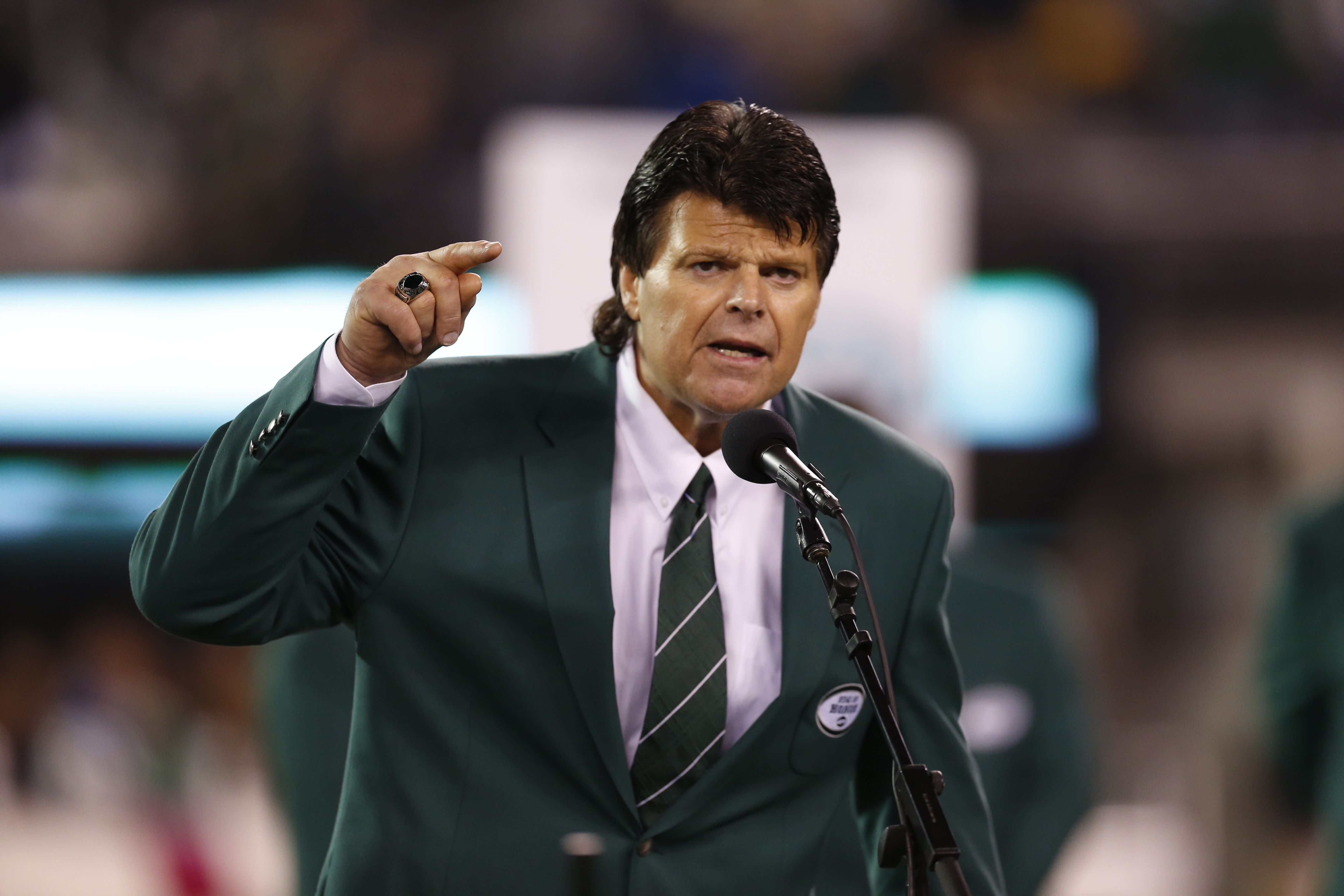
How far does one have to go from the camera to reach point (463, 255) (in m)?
1.54

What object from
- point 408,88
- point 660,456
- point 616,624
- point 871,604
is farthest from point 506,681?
point 408,88

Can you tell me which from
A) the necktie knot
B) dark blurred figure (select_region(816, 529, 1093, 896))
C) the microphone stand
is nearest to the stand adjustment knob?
the microphone stand

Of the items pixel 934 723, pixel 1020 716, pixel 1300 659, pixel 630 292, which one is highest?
pixel 630 292

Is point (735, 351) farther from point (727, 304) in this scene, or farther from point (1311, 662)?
point (1311, 662)

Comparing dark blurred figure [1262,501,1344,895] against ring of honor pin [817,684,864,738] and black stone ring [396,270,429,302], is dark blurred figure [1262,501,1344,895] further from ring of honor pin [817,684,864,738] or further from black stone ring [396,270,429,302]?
black stone ring [396,270,429,302]

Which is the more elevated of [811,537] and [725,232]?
[725,232]

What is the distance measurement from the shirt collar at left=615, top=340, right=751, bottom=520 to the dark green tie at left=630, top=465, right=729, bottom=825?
0.12 meters

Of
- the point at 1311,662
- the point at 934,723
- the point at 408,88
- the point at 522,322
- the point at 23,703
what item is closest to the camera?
the point at 934,723

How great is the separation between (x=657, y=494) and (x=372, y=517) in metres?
0.34

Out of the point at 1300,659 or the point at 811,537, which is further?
the point at 1300,659

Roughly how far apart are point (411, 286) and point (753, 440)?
36 centimetres

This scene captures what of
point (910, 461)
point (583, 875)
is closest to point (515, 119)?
point (910, 461)

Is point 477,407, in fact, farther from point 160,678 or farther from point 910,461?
point 160,678

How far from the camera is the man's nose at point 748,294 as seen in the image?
5.63ft
